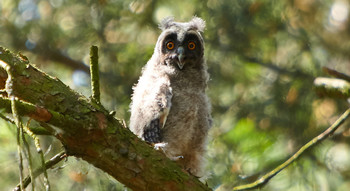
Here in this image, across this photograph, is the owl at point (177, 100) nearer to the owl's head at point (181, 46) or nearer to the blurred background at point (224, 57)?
the owl's head at point (181, 46)

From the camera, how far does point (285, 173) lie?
3873mm

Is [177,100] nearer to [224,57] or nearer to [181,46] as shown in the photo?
[181,46]

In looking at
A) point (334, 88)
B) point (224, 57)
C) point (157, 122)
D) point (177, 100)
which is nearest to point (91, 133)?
point (334, 88)

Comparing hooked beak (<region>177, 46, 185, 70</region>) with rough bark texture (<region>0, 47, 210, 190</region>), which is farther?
hooked beak (<region>177, 46, 185, 70</region>)

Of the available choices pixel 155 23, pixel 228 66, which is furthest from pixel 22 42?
pixel 228 66

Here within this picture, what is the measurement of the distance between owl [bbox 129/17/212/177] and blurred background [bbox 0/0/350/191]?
2.10 feet

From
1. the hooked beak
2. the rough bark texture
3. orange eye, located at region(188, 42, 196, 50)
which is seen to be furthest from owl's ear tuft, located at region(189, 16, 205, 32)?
the rough bark texture

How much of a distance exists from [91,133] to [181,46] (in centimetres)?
198

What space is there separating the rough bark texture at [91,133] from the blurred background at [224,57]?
2.00m

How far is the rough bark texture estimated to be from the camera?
1843mm

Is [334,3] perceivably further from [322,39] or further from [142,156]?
[142,156]

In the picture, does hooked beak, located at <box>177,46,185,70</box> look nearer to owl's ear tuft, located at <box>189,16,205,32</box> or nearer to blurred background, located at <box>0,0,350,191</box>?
owl's ear tuft, located at <box>189,16,205,32</box>

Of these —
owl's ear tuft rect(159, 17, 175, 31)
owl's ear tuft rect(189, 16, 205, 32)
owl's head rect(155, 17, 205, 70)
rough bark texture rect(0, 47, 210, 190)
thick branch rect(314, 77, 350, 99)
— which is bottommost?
rough bark texture rect(0, 47, 210, 190)

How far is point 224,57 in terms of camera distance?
14.9ft
